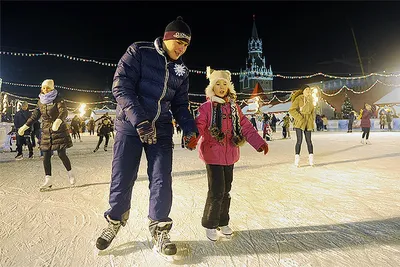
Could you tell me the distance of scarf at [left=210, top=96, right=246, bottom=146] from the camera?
211cm

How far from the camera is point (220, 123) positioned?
215 cm

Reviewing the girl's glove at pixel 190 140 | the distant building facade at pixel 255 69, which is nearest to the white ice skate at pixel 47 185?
the girl's glove at pixel 190 140

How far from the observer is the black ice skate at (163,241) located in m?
1.79

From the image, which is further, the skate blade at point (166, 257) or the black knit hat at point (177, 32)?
the black knit hat at point (177, 32)

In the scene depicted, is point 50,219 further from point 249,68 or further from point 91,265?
point 249,68

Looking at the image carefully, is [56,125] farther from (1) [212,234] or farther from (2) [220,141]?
(1) [212,234]

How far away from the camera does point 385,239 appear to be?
2031 mm

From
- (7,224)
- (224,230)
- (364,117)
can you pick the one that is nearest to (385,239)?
(224,230)

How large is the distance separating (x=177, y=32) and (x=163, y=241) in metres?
1.27

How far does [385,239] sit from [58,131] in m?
3.54

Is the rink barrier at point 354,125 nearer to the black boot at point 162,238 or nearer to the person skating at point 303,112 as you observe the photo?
the person skating at point 303,112

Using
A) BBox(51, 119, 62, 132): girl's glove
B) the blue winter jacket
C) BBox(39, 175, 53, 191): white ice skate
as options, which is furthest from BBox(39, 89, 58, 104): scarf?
the blue winter jacket

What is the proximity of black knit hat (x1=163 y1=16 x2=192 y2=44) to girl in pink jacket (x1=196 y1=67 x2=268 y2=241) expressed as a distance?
41 cm

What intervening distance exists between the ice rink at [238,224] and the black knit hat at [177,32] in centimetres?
131
